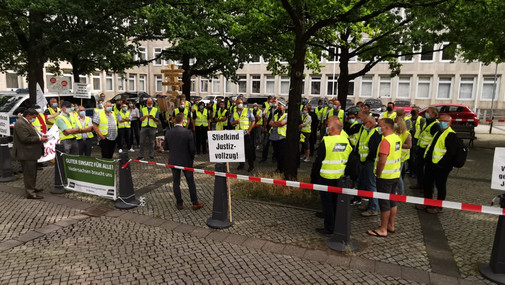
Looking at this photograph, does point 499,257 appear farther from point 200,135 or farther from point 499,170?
point 200,135

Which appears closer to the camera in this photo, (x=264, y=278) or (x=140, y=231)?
(x=264, y=278)

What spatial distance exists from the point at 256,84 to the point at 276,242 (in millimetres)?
41829

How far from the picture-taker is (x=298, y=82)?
822cm

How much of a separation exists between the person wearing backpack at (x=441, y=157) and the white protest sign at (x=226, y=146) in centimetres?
379

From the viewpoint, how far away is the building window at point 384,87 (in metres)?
Result: 39.4

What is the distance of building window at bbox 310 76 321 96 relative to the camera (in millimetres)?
42438

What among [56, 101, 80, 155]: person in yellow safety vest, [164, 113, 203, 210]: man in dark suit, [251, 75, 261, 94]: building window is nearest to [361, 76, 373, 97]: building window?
[251, 75, 261, 94]: building window

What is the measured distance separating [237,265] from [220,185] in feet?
5.34

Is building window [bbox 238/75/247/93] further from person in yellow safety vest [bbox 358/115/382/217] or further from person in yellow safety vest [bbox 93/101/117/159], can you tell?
person in yellow safety vest [bbox 358/115/382/217]

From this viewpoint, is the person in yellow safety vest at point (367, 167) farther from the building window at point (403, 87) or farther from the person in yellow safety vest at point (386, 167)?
the building window at point (403, 87)

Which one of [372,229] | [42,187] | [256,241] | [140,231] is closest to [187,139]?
[140,231]

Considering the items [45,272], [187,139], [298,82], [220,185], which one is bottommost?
[45,272]

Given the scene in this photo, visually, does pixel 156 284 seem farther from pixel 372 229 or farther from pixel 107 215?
pixel 372 229

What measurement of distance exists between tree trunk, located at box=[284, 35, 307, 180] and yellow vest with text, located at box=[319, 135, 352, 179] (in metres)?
3.02
